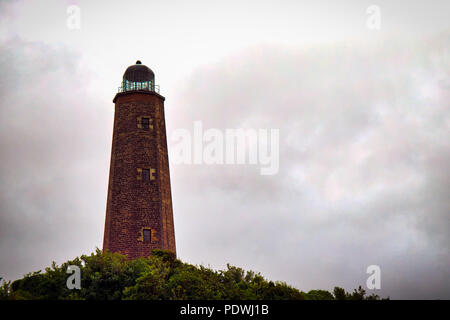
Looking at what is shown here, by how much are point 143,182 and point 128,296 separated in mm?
14517

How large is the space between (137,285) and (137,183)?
46.1 feet

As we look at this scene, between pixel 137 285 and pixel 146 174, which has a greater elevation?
pixel 146 174

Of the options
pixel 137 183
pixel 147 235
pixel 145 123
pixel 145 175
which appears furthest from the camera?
pixel 145 123

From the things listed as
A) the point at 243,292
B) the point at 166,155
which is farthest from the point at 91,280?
the point at 166,155

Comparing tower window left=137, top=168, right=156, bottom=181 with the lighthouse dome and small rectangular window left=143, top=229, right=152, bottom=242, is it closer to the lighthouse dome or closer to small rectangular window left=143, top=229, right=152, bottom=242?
small rectangular window left=143, top=229, right=152, bottom=242

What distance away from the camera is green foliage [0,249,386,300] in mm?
32094

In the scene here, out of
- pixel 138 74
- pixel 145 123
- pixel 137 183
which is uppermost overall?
pixel 138 74

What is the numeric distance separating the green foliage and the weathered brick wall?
235 inches

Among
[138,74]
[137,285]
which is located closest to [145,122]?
[138,74]

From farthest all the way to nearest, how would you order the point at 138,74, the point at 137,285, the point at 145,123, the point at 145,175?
the point at 138,74 → the point at 145,123 → the point at 145,175 → the point at 137,285

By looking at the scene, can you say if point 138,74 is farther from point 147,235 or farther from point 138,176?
point 147,235

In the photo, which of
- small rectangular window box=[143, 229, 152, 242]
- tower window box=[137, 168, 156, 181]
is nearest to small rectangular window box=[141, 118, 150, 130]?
tower window box=[137, 168, 156, 181]

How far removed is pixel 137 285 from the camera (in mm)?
32281
